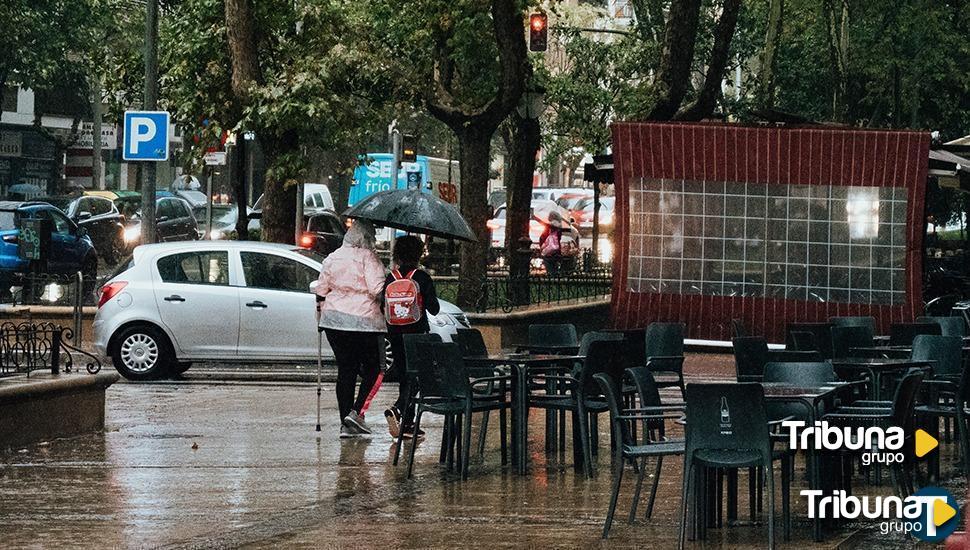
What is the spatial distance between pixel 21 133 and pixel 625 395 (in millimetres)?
48971

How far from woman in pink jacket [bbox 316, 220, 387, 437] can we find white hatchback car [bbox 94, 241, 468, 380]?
563cm

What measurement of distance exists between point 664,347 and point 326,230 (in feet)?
81.4

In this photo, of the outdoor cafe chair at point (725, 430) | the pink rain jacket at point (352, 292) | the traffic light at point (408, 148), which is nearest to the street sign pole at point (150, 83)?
the traffic light at point (408, 148)

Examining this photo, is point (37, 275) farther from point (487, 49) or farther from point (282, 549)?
point (282, 549)

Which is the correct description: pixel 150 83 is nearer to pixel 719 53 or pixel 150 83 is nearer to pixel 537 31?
pixel 537 31

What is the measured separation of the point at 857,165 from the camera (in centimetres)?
2358

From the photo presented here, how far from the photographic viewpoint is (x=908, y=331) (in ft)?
54.2

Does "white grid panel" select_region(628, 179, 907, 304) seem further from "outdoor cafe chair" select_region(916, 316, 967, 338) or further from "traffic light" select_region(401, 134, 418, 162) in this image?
"traffic light" select_region(401, 134, 418, 162)

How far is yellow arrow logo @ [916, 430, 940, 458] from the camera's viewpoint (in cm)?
1239

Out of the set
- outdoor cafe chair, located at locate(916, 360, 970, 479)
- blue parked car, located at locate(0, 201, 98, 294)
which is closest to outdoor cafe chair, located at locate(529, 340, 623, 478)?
outdoor cafe chair, located at locate(916, 360, 970, 479)

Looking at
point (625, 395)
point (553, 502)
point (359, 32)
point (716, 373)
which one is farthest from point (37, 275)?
point (553, 502)

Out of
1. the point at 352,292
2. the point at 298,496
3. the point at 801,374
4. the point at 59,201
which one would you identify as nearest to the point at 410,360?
the point at 352,292

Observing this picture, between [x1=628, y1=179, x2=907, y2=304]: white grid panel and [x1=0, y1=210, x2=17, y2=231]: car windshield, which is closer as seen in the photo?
[x1=628, y1=179, x2=907, y2=304]: white grid panel

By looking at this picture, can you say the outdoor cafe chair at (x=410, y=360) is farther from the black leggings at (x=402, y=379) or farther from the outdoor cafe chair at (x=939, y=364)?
the outdoor cafe chair at (x=939, y=364)
